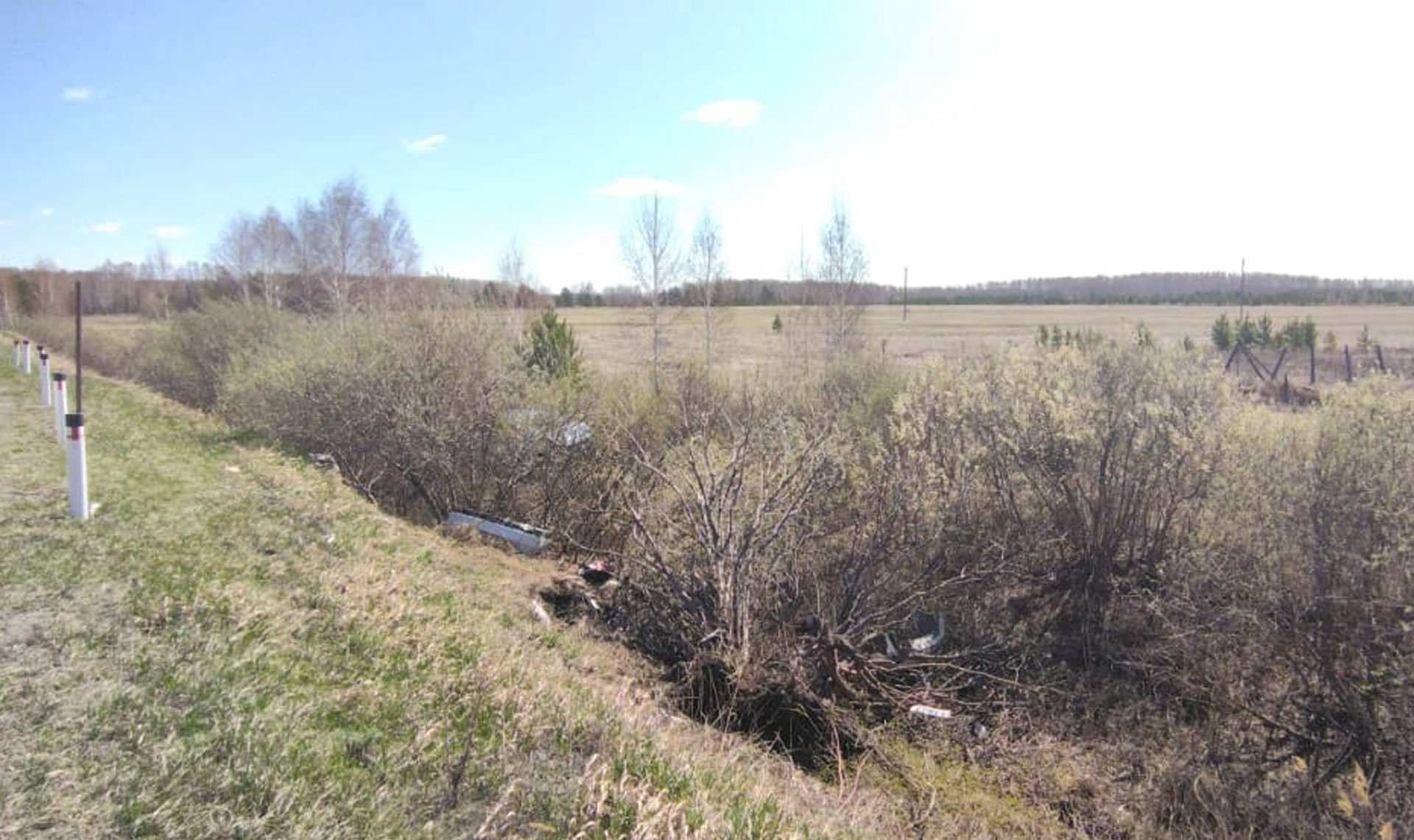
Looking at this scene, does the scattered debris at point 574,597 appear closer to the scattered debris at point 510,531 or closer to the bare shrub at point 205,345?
the scattered debris at point 510,531

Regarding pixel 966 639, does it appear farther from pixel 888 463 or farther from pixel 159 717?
pixel 159 717

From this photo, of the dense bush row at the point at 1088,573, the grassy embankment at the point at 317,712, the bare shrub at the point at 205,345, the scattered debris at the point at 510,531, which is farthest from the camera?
the bare shrub at the point at 205,345

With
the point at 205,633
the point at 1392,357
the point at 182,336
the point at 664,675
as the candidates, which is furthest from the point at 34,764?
the point at 1392,357

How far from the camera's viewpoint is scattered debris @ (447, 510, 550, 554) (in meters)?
10.1

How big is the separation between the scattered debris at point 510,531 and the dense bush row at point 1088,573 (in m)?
0.34

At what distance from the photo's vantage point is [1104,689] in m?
7.12

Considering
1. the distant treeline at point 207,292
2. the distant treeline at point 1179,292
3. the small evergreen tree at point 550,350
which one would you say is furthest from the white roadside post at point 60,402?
the distant treeline at point 1179,292

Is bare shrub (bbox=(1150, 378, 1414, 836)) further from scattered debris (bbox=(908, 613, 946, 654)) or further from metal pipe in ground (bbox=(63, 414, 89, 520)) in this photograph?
metal pipe in ground (bbox=(63, 414, 89, 520))

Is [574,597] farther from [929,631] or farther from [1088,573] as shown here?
[1088,573]

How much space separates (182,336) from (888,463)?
19.4 metres

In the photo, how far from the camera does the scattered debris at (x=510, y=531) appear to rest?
10055 millimetres

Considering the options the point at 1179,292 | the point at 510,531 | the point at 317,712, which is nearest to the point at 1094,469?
the point at 510,531

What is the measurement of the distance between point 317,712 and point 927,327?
190 feet

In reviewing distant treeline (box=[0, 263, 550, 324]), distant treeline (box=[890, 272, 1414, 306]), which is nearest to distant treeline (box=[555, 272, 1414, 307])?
distant treeline (box=[890, 272, 1414, 306])
